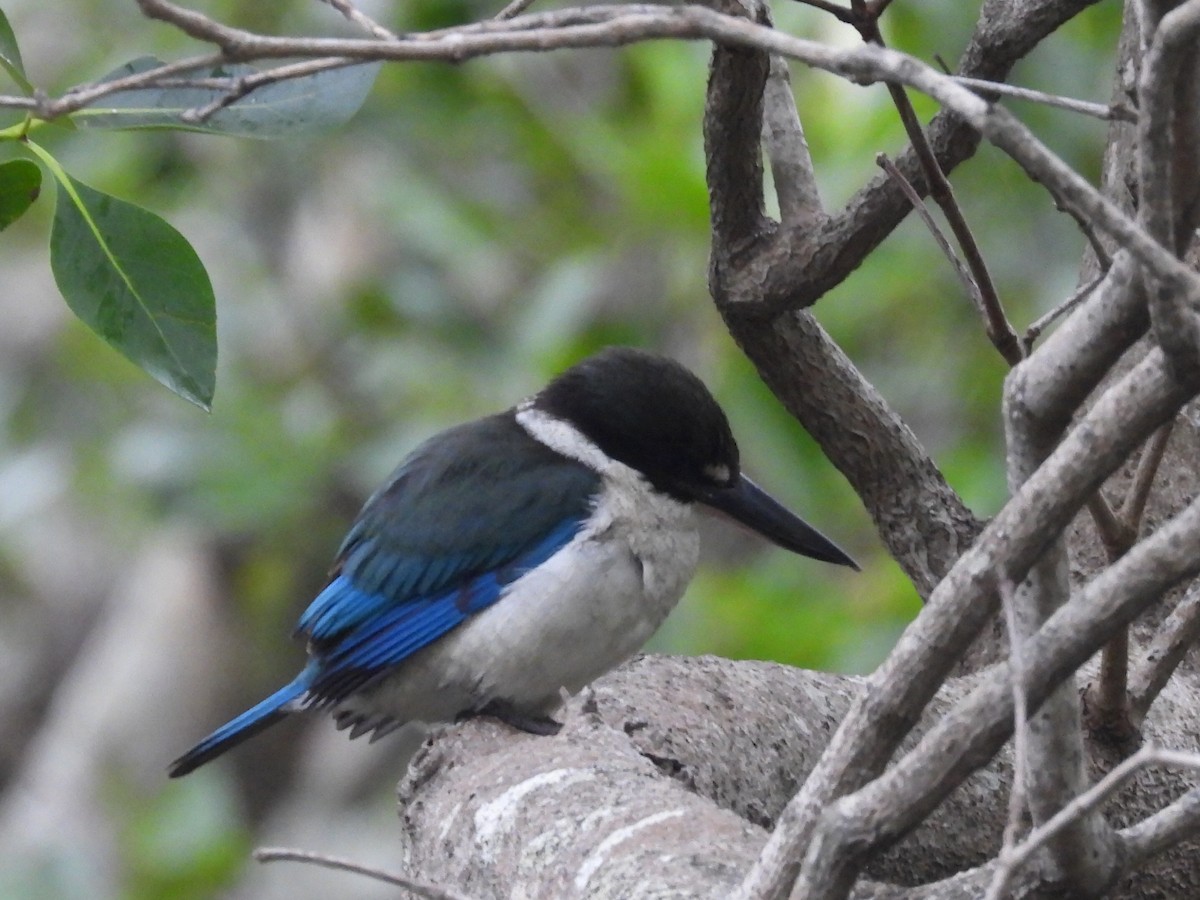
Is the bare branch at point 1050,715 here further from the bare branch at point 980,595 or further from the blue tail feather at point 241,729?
the blue tail feather at point 241,729

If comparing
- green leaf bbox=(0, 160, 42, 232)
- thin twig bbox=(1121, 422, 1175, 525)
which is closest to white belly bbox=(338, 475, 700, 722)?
thin twig bbox=(1121, 422, 1175, 525)

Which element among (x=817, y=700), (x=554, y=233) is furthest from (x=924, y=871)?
(x=554, y=233)

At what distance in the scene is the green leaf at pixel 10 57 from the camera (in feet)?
5.21

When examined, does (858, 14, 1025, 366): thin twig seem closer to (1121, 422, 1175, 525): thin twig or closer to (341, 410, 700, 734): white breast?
(1121, 422, 1175, 525): thin twig

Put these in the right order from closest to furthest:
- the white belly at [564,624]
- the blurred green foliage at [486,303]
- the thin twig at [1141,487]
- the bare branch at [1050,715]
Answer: the bare branch at [1050,715]
the thin twig at [1141,487]
the white belly at [564,624]
the blurred green foliage at [486,303]

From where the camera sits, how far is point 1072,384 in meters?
1.19

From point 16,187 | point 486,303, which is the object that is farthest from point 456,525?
point 486,303

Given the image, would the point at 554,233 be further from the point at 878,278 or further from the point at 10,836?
the point at 10,836

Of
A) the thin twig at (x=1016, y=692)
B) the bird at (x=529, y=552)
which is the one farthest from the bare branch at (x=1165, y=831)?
the bird at (x=529, y=552)

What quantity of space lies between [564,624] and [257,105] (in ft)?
4.01

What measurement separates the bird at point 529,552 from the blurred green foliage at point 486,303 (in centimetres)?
75

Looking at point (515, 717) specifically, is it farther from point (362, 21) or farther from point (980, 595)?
point (980, 595)

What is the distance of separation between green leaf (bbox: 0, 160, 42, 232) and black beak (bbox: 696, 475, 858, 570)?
1.61m

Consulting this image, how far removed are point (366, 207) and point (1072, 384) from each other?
160 inches
